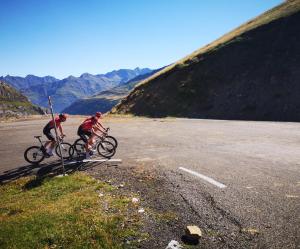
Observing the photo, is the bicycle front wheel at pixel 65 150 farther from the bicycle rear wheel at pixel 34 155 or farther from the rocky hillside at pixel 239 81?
the rocky hillside at pixel 239 81

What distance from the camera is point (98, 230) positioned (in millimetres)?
7621

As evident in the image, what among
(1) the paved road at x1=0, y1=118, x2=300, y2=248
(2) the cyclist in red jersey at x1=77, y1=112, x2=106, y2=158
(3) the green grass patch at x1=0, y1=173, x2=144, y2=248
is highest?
(2) the cyclist in red jersey at x1=77, y1=112, x2=106, y2=158

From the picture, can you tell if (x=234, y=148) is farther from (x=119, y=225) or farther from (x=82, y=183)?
(x=119, y=225)

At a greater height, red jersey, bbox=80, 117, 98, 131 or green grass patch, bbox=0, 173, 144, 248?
red jersey, bbox=80, 117, 98, 131

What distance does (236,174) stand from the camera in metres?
12.1

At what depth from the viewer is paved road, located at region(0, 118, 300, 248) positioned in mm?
7699

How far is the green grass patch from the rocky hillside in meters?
31.9

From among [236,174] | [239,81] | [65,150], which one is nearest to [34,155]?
[65,150]

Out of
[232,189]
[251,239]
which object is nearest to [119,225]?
[251,239]

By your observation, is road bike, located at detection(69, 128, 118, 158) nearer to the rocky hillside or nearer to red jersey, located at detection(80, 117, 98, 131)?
red jersey, located at detection(80, 117, 98, 131)

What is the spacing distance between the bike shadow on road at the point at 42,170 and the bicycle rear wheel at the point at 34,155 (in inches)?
Result: 24.1

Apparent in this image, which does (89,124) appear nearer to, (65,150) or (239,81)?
(65,150)

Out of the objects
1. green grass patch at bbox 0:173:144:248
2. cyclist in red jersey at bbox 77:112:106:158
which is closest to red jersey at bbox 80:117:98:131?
cyclist in red jersey at bbox 77:112:106:158

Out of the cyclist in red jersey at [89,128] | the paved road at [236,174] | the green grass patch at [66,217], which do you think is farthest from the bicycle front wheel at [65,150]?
the green grass patch at [66,217]
